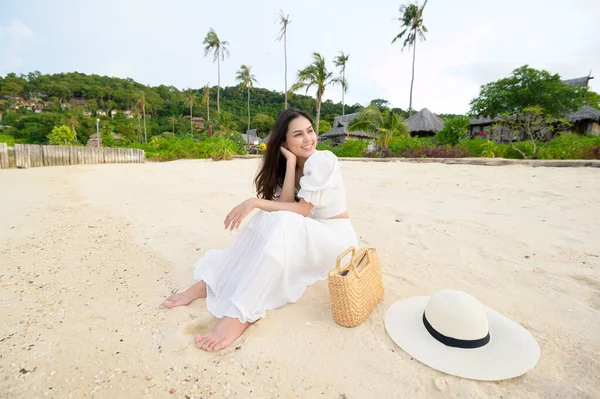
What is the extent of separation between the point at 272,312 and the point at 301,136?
1.14 metres

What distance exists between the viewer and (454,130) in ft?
44.5

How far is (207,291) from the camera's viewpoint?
69.1 inches

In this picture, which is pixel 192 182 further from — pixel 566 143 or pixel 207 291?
pixel 566 143

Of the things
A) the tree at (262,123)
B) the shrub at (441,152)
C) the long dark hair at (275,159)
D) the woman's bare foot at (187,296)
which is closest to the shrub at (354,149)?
the shrub at (441,152)

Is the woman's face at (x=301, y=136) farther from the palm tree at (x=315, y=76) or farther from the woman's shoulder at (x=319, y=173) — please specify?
the palm tree at (x=315, y=76)

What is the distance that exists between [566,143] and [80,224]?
463 inches

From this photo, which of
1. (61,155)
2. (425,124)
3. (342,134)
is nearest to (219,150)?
(61,155)

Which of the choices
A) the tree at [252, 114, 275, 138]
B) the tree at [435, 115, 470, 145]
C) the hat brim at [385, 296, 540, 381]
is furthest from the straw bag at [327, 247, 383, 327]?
the tree at [252, 114, 275, 138]

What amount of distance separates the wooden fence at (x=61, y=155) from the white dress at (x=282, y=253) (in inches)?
436

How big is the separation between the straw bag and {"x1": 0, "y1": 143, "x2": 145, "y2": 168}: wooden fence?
1174 centimetres

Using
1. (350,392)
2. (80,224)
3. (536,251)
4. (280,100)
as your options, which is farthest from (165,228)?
(280,100)

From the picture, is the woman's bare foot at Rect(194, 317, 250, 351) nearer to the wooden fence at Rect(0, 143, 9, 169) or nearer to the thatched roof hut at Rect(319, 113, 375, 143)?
the wooden fence at Rect(0, 143, 9, 169)

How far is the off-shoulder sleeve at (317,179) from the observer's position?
1696mm

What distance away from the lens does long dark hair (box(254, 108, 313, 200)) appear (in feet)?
6.61
